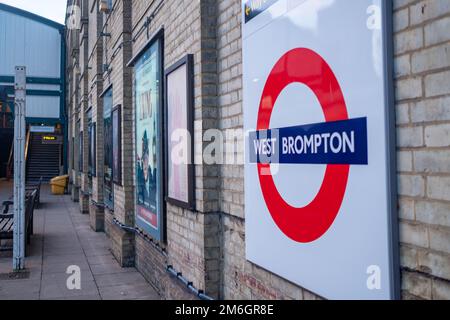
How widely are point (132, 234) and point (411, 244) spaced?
257 inches

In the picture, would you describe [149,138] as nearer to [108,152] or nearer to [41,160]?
[108,152]

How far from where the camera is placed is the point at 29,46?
32.8 meters

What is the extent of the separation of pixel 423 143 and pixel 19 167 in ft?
24.0

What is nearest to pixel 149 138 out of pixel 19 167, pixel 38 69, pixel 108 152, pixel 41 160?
pixel 19 167

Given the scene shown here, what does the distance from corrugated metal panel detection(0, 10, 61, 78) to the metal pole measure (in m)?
26.3

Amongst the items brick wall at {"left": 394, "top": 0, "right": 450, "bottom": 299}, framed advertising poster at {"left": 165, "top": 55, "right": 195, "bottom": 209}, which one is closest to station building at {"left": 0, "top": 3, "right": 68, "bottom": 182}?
framed advertising poster at {"left": 165, "top": 55, "right": 195, "bottom": 209}

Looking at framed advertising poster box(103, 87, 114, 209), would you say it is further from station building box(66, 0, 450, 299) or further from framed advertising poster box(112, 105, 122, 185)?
framed advertising poster box(112, 105, 122, 185)

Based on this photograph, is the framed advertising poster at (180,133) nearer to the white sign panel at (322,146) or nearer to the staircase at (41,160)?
the white sign panel at (322,146)

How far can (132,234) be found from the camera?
8.11 metres

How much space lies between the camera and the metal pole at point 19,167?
7.92 metres

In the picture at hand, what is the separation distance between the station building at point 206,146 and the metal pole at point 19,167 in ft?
5.14

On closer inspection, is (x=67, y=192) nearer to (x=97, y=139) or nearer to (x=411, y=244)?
(x=97, y=139)

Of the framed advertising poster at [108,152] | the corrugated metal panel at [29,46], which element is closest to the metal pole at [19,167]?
the framed advertising poster at [108,152]

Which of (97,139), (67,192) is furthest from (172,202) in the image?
(67,192)
